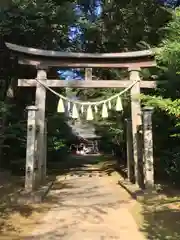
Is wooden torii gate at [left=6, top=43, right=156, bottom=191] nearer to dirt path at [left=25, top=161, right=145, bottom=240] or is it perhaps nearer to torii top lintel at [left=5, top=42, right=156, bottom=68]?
torii top lintel at [left=5, top=42, right=156, bottom=68]

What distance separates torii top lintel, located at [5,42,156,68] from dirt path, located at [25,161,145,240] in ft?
13.6

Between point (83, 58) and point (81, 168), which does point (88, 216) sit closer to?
point (83, 58)

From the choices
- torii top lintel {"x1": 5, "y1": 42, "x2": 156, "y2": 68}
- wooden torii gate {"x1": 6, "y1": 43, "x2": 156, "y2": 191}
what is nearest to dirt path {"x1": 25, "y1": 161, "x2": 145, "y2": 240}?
wooden torii gate {"x1": 6, "y1": 43, "x2": 156, "y2": 191}

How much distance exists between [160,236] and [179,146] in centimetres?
479

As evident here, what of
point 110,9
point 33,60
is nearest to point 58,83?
point 33,60

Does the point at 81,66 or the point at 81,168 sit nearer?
the point at 81,66

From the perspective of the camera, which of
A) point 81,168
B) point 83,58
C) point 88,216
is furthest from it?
point 81,168

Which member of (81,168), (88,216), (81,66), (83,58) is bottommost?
(88,216)

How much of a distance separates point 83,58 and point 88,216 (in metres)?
5.53

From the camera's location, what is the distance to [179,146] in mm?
10406

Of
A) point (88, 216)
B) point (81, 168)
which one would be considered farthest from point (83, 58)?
point (81, 168)

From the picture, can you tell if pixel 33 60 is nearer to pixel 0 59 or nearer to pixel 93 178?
pixel 0 59

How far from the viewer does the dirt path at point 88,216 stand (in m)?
6.28

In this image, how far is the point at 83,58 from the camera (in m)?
11.4
